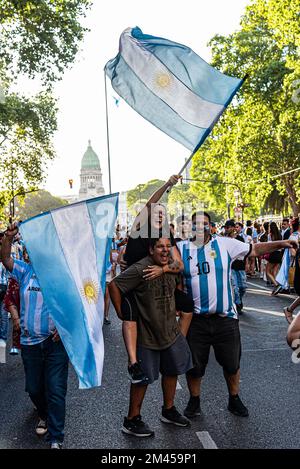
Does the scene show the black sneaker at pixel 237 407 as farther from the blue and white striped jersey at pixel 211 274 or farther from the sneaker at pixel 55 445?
the sneaker at pixel 55 445

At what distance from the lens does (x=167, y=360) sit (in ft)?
17.4

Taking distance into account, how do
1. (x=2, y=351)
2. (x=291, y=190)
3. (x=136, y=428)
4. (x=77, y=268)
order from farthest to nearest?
(x=291, y=190) → (x=2, y=351) → (x=136, y=428) → (x=77, y=268)

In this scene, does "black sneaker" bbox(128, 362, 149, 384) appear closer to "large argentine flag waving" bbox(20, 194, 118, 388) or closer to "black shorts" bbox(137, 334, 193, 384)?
"black shorts" bbox(137, 334, 193, 384)

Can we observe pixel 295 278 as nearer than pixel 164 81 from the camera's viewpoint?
No

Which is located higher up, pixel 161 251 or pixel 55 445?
pixel 161 251

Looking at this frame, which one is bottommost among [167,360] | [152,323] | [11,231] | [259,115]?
[167,360]

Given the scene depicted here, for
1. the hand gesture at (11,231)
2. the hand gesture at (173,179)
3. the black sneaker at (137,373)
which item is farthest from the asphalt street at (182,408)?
the hand gesture at (173,179)

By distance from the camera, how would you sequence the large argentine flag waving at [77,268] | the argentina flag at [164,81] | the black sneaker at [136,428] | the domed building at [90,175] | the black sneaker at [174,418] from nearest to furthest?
1. the large argentine flag waving at [77,268]
2. the black sneaker at [136,428]
3. the black sneaker at [174,418]
4. the argentina flag at [164,81]
5. the domed building at [90,175]

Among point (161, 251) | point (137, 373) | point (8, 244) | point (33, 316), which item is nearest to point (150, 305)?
point (161, 251)

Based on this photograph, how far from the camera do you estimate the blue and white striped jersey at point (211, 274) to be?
559cm

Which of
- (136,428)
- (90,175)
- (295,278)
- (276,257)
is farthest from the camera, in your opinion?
(90,175)

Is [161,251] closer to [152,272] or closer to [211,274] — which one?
[152,272]

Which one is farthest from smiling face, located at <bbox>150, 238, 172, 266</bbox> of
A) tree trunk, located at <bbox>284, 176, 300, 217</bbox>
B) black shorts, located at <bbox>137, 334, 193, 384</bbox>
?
tree trunk, located at <bbox>284, 176, 300, 217</bbox>

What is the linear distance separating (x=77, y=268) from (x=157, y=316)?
0.86 m
